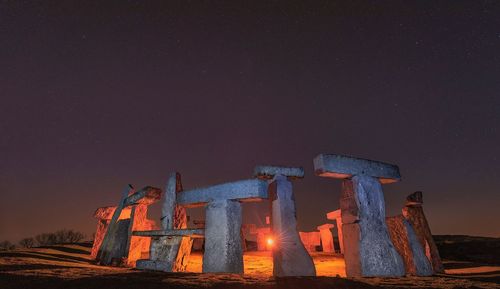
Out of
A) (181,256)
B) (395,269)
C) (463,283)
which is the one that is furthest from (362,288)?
(181,256)

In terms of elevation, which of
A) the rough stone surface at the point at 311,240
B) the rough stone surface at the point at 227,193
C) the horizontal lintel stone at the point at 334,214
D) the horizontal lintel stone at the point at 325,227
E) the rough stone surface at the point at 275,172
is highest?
the rough stone surface at the point at 275,172

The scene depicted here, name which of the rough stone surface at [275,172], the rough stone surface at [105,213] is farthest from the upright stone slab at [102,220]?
the rough stone surface at [275,172]

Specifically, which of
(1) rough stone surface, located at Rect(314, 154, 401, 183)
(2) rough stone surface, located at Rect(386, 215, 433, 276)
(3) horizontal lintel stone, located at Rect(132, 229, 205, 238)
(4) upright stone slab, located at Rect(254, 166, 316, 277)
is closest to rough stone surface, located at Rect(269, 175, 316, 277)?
(4) upright stone slab, located at Rect(254, 166, 316, 277)

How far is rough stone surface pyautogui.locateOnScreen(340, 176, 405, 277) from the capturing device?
20.6 ft

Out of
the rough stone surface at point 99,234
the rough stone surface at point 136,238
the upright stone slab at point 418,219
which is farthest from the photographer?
the rough stone surface at point 99,234

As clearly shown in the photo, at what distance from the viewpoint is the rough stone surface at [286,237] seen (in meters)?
6.12

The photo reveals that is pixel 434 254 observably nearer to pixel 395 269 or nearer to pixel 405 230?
pixel 405 230

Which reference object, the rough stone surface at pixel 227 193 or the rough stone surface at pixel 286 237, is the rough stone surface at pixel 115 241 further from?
the rough stone surface at pixel 286 237

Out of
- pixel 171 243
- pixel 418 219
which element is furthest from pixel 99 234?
pixel 418 219

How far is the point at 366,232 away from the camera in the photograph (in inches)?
255

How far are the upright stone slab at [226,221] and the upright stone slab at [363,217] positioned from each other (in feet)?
5.11

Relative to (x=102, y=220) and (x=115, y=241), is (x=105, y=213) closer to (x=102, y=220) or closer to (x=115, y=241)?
(x=102, y=220)

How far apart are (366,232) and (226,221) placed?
9.84 ft

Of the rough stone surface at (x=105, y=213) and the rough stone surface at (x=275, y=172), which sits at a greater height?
the rough stone surface at (x=275, y=172)
